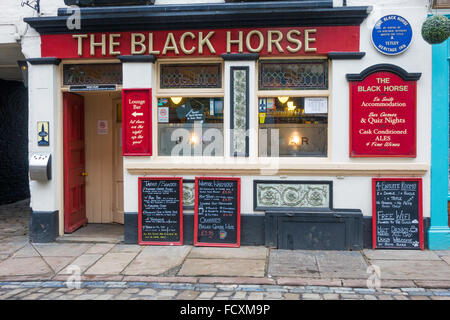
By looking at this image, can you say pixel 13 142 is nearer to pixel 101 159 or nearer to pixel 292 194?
pixel 101 159

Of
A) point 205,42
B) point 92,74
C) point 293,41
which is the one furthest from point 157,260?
point 293,41

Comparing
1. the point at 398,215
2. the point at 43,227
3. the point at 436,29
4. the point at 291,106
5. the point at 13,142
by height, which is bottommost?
the point at 43,227

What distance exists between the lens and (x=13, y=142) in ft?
39.4

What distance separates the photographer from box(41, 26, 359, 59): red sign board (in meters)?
7.02

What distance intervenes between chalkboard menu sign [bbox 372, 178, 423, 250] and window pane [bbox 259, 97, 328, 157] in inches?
47.9

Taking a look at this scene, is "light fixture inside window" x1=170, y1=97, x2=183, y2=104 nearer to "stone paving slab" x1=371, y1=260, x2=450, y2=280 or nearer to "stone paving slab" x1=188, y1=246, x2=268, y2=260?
"stone paving slab" x1=188, y1=246, x2=268, y2=260

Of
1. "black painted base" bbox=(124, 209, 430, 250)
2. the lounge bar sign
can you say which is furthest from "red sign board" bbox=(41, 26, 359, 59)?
"black painted base" bbox=(124, 209, 430, 250)

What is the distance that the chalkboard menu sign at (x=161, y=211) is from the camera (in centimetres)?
725

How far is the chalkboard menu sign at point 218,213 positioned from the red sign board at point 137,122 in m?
1.17

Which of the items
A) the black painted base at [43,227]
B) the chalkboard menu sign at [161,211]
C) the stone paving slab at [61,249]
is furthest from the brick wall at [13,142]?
the chalkboard menu sign at [161,211]

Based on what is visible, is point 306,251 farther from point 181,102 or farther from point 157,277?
point 181,102

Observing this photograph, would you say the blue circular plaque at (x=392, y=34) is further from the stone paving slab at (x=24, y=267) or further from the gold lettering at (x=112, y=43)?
the stone paving slab at (x=24, y=267)

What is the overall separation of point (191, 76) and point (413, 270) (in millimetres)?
4648

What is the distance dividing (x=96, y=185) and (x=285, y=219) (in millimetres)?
4060
